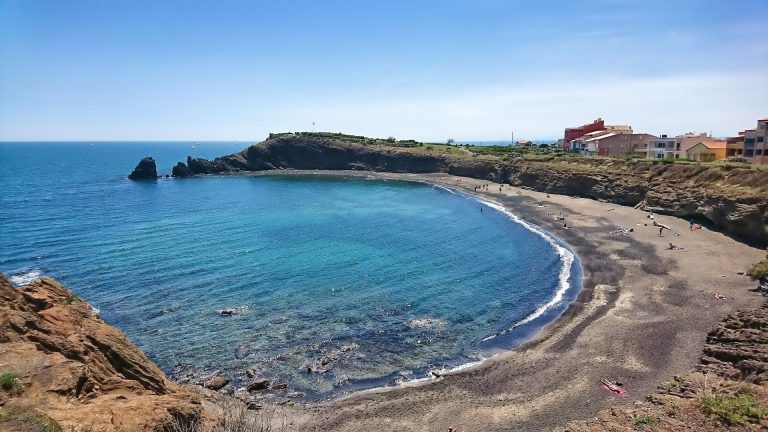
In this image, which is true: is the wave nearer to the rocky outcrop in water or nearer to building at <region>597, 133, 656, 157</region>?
building at <region>597, 133, 656, 157</region>

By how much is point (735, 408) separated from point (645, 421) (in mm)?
3199

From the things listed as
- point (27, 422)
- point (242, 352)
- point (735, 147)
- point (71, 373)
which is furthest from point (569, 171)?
point (27, 422)

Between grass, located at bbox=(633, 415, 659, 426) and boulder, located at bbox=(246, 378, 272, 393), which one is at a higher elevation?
grass, located at bbox=(633, 415, 659, 426)

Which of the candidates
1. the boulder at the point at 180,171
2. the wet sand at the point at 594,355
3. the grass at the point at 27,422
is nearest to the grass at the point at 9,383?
the grass at the point at 27,422

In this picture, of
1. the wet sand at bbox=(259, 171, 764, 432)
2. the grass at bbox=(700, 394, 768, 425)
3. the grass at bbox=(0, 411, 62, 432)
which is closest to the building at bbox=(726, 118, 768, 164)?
the wet sand at bbox=(259, 171, 764, 432)

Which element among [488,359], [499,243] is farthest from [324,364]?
[499,243]

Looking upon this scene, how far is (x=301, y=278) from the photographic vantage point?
1876 inches

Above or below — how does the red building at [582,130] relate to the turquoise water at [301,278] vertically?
above

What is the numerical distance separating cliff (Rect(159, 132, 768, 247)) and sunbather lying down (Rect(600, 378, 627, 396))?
40.0 m

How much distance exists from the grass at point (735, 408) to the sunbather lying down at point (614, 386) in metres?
8.32

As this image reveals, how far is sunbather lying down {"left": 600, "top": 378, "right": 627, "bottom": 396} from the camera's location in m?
26.2

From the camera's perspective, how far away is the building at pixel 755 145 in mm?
83000

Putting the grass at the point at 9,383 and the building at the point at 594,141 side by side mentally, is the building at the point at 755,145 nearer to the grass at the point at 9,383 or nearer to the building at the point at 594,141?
the building at the point at 594,141

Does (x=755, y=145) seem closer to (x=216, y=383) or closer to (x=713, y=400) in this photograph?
(x=713, y=400)
